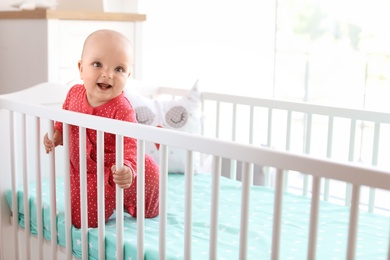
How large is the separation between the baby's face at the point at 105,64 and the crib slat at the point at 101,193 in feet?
0.69

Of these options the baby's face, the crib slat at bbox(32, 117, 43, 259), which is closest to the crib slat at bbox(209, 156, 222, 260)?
the baby's face

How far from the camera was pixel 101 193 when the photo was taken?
1458 millimetres

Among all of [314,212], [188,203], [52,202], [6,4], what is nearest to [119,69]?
[52,202]

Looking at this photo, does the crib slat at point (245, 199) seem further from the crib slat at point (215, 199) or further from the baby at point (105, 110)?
the baby at point (105, 110)

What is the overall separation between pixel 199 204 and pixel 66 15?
39.8 inches

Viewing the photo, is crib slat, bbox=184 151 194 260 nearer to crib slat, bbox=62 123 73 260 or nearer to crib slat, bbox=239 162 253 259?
crib slat, bbox=239 162 253 259

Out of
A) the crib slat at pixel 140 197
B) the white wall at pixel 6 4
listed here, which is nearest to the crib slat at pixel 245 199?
the crib slat at pixel 140 197

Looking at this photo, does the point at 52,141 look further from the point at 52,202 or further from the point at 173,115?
the point at 173,115

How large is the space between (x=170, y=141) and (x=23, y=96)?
0.86 m

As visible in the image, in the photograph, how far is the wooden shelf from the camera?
2.26 meters

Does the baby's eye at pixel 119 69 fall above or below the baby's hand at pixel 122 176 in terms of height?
above

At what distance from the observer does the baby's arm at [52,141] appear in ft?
5.17

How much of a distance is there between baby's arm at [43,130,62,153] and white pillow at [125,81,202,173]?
43cm

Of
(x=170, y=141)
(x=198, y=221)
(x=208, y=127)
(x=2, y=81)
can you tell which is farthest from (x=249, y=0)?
(x=170, y=141)
